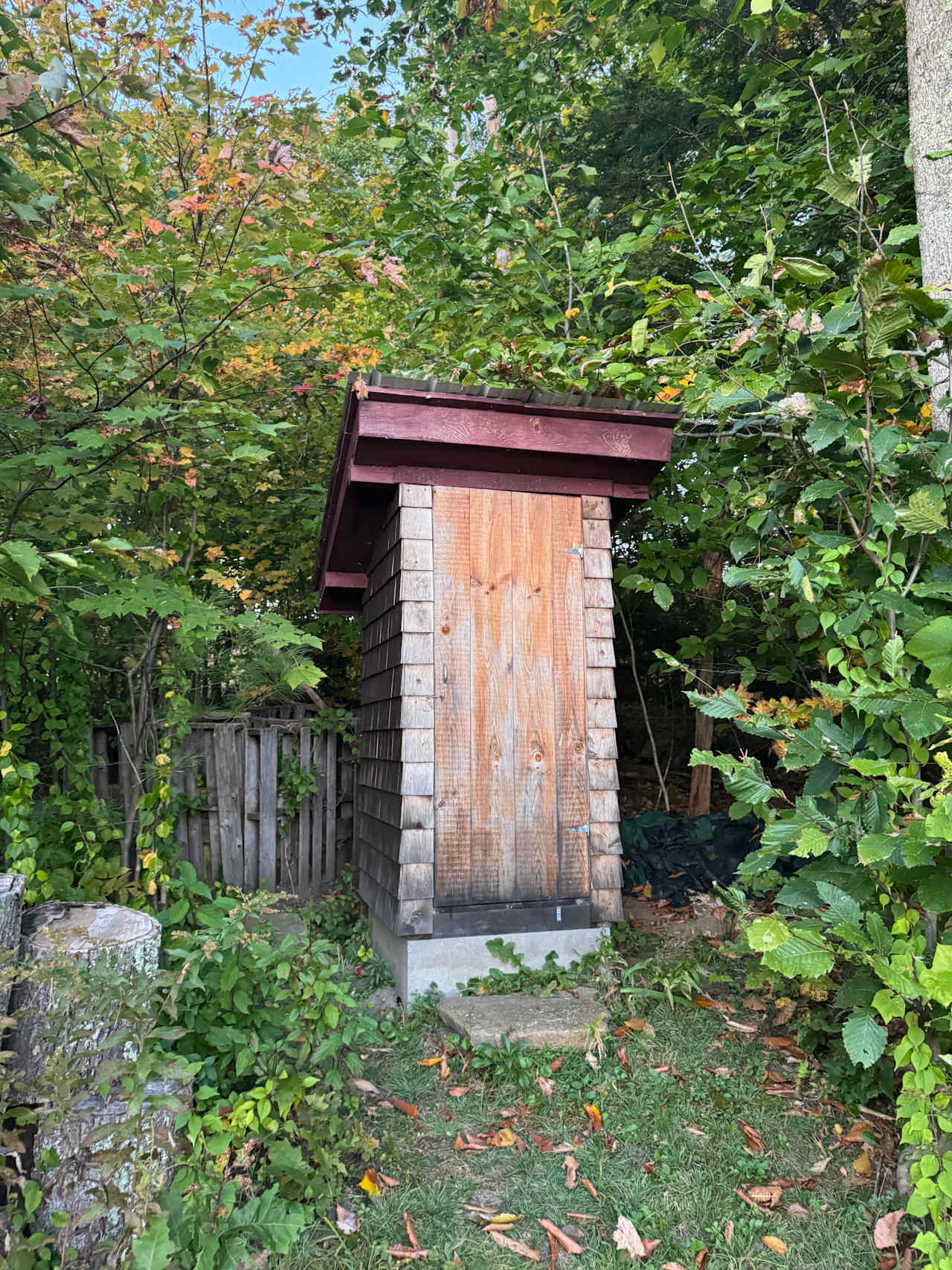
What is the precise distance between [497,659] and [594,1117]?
2115 mm

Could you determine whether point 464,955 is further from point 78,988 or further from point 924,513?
point 924,513

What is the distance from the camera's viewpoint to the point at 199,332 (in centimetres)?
320

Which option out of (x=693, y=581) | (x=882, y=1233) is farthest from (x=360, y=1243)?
(x=693, y=581)

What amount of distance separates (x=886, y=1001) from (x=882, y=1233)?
2.34ft

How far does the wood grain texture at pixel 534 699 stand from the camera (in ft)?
13.5

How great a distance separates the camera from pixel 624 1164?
2730 millimetres

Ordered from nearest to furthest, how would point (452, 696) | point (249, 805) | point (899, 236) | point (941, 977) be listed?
point (941, 977) < point (899, 236) < point (452, 696) < point (249, 805)

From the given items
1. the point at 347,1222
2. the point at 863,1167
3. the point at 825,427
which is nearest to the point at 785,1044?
the point at 863,1167

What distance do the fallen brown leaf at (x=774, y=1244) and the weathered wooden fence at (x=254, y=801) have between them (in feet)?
14.4

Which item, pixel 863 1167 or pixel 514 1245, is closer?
pixel 514 1245

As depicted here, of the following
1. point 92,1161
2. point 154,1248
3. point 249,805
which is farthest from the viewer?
point 249,805

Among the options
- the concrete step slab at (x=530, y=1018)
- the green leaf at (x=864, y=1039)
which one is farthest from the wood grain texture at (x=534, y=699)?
the green leaf at (x=864, y=1039)

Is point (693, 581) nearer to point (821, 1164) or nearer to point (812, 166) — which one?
point (812, 166)

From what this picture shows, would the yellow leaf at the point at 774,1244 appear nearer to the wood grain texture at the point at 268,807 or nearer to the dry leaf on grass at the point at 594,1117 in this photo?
the dry leaf on grass at the point at 594,1117
